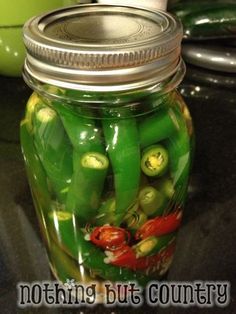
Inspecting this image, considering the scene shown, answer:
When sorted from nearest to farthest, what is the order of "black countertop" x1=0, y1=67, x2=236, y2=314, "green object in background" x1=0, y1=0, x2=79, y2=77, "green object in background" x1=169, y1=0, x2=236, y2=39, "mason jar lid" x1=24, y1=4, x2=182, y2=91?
"mason jar lid" x1=24, y1=4, x2=182, y2=91 → "black countertop" x1=0, y1=67, x2=236, y2=314 → "green object in background" x1=0, y1=0, x2=79, y2=77 → "green object in background" x1=169, y1=0, x2=236, y2=39

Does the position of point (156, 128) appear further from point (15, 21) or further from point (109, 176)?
point (15, 21)

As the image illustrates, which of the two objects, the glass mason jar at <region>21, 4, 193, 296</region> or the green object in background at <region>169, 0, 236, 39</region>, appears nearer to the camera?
the glass mason jar at <region>21, 4, 193, 296</region>

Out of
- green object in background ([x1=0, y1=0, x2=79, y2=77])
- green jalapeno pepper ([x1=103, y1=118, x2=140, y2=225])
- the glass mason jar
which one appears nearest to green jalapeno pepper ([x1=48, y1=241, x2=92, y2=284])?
the glass mason jar

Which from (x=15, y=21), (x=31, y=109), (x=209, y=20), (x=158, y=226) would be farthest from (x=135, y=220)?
(x=209, y=20)

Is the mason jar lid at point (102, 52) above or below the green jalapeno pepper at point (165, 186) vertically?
above

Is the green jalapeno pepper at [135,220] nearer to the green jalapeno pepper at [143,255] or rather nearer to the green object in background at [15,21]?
the green jalapeno pepper at [143,255]

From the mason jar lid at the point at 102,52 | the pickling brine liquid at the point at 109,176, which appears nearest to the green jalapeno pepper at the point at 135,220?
the pickling brine liquid at the point at 109,176

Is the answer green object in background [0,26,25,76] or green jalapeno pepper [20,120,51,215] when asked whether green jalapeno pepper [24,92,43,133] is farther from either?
green object in background [0,26,25,76]

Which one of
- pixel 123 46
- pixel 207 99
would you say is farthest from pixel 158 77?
pixel 207 99
